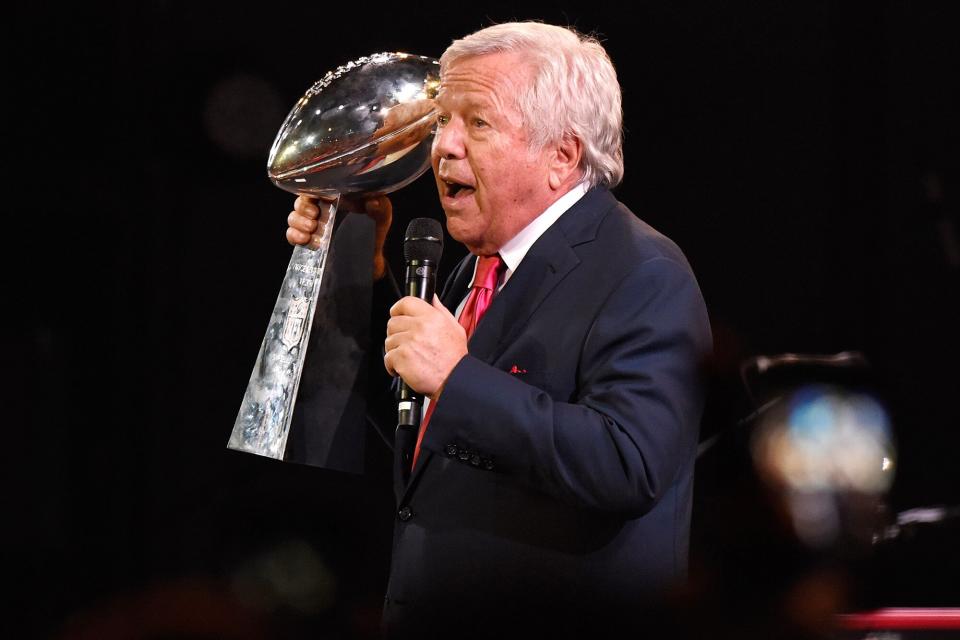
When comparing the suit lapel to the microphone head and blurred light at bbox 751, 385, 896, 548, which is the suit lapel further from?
blurred light at bbox 751, 385, 896, 548

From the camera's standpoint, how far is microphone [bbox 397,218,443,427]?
1504 millimetres

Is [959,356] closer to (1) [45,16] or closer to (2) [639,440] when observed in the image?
(2) [639,440]

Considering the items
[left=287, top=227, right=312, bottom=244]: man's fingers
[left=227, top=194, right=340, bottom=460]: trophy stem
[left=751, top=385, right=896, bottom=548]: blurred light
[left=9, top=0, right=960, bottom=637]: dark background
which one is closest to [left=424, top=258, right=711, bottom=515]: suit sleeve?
[left=751, top=385, right=896, bottom=548]: blurred light

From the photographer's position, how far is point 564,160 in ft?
5.38

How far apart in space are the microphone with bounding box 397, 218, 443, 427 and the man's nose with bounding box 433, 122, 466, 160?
115 mm

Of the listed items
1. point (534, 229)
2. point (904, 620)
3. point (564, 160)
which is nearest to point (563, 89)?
point (564, 160)

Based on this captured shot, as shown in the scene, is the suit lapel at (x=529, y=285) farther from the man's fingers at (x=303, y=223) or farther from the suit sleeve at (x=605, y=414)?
the man's fingers at (x=303, y=223)

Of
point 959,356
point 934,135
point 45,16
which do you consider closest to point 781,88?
point 934,135

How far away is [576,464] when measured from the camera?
4.35 ft

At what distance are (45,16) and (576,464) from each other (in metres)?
2.56

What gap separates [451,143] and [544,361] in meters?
0.38

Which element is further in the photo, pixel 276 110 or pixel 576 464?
pixel 276 110

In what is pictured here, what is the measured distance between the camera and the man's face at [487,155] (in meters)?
1.60

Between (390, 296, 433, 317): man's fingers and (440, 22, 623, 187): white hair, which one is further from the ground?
(440, 22, 623, 187): white hair
